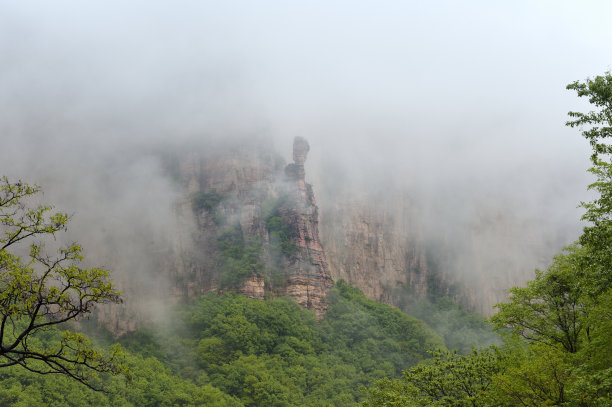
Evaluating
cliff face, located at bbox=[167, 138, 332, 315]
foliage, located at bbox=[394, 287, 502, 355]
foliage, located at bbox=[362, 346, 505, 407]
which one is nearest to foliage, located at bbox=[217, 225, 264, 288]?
cliff face, located at bbox=[167, 138, 332, 315]

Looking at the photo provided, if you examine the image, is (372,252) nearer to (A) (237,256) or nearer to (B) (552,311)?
(A) (237,256)

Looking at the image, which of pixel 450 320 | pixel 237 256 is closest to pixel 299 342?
pixel 237 256

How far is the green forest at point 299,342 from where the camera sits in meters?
18.2

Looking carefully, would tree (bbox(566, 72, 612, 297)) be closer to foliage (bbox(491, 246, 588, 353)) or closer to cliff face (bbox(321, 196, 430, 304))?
foliage (bbox(491, 246, 588, 353))

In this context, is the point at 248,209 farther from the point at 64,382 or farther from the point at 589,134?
the point at 589,134

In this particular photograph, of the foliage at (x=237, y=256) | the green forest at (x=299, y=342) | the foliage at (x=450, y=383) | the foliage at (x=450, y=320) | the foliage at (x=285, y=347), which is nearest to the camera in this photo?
the green forest at (x=299, y=342)

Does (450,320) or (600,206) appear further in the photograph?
(450,320)

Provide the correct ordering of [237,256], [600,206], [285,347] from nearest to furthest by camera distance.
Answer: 1. [600,206]
2. [285,347]
3. [237,256]

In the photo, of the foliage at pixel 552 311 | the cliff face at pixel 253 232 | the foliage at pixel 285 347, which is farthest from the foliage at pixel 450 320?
the foliage at pixel 552 311

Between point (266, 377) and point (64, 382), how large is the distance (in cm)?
2748

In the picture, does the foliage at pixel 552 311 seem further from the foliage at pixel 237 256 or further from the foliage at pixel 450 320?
the foliage at pixel 237 256

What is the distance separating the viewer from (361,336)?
113938 mm

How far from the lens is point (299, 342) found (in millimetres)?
102750

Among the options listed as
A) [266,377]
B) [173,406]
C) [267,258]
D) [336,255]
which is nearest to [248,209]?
[267,258]
